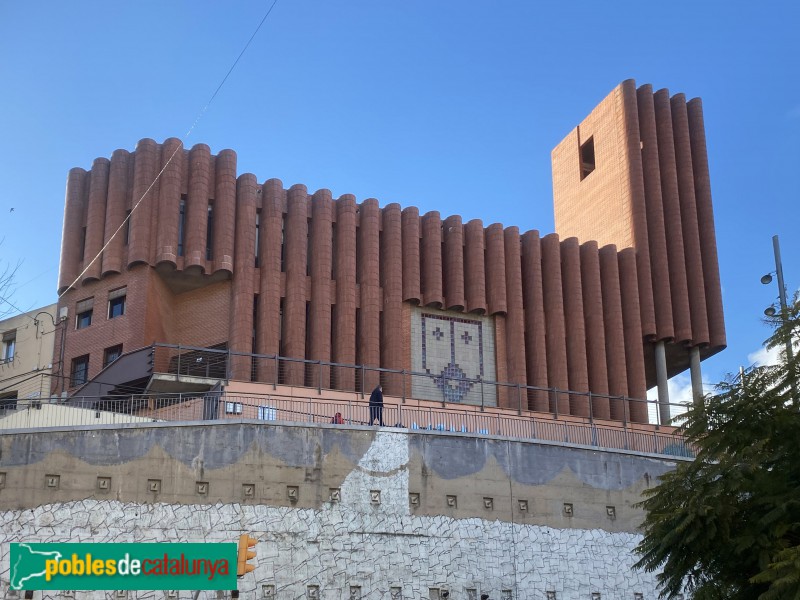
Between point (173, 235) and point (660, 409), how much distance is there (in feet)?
74.2

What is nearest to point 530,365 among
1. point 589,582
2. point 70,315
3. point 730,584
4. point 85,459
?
point 589,582

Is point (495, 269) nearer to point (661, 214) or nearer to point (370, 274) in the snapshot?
point (370, 274)

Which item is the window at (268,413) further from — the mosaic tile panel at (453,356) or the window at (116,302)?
the window at (116,302)

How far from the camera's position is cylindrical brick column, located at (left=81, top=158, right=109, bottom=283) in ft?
144

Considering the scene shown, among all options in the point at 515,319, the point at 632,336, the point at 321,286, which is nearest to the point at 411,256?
the point at 321,286

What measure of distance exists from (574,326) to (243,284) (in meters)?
15.6

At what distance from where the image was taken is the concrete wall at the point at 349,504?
97.8 feet

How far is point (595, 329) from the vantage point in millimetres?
49844

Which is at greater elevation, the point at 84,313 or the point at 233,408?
the point at 84,313

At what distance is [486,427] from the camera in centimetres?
3856

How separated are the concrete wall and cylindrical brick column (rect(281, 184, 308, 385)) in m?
9.75

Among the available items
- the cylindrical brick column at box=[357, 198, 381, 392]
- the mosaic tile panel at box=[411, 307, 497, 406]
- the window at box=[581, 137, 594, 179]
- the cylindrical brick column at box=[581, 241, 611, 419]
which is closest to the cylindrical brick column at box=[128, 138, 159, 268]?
the cylindrical brick column at box=[357, 198, 381, 392]

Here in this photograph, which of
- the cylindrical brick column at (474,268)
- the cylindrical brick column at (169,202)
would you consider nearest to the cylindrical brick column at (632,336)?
the cylindrical brick column at (474,268)

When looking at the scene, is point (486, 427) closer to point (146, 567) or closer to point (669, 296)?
point (146, 567)
